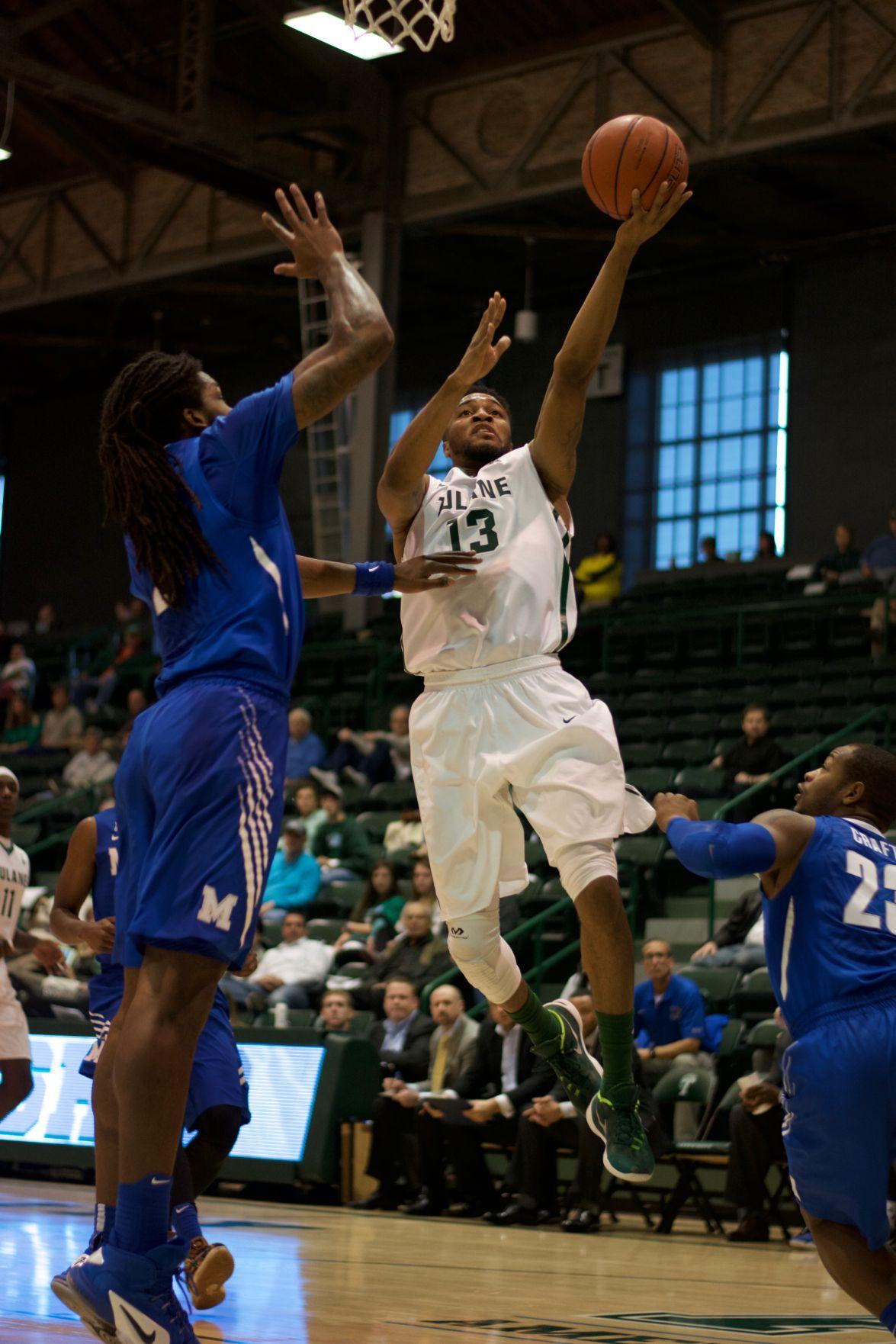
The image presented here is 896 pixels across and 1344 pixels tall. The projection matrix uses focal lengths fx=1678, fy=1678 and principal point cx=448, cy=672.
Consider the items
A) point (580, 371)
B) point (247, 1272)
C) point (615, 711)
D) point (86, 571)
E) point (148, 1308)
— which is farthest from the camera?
point (86, 571)

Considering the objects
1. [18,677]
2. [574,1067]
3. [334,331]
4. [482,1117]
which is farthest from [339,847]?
[334,331]

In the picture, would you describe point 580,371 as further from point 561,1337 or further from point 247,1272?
point 247,1272

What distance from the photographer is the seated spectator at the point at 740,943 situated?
11.0 meters

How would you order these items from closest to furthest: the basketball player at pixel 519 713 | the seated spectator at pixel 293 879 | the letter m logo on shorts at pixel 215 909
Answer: the letter m logo on shorts at pixel 215 909
the basketball player at pixel 519 713
the seated spectator at pixel 293 879

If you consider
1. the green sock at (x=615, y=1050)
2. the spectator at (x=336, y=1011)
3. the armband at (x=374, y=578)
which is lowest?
the spectator at (x=336, y=1011)

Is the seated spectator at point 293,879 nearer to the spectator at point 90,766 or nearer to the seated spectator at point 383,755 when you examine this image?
the seated spectator at point 383,755

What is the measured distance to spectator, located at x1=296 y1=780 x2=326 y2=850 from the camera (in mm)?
14789

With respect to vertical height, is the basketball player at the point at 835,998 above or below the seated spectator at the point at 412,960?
above

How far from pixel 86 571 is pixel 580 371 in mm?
23670

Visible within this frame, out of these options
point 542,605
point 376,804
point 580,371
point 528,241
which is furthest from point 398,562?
point 528,241

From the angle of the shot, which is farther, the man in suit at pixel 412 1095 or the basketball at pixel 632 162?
the man in suit at pixel 412 1095

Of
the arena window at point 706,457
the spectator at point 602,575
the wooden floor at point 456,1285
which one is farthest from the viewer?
the arena window at point 706,457

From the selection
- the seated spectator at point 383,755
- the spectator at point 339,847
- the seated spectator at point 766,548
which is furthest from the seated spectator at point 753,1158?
the seated spectator at point 766,548

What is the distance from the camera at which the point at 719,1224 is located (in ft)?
31.1
